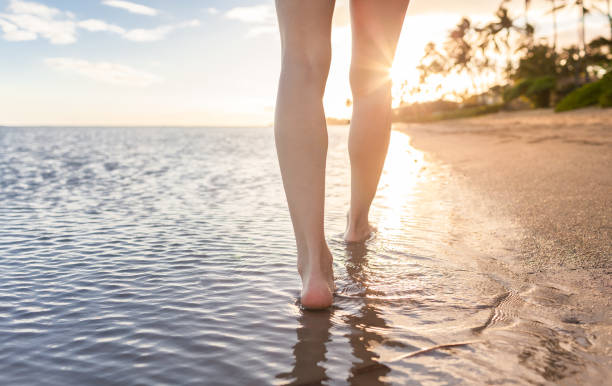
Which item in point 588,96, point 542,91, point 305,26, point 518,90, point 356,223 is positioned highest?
point 518,90

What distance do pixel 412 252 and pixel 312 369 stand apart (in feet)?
3.63

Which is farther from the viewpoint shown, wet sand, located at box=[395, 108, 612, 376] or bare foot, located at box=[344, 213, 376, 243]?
bare foot, located at box=[344, 213, 376, 243]

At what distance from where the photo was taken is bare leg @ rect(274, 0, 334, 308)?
1517 mm

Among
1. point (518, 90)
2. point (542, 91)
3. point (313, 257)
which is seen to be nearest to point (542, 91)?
point (542, 91)

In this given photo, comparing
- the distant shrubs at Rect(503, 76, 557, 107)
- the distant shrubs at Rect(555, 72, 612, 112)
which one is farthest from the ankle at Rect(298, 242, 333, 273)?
the distant shrubs at Rect(503, 76, 557, 107)

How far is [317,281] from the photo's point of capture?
1.48 meters

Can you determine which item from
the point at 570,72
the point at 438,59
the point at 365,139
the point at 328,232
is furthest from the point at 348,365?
the point at 438,59

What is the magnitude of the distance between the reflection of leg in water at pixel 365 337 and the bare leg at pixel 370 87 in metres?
0.50

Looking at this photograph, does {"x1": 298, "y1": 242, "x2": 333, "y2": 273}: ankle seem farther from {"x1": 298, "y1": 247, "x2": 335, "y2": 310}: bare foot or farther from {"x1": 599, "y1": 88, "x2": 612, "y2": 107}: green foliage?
{"x1": 599, "y1": 88, "x2": 612, "y2": 107}: green foliage

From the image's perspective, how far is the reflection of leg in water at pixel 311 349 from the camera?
1.06m

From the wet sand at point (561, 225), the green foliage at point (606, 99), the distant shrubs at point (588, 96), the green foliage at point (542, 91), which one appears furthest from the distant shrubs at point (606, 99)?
the green foliage at point (542, 91)

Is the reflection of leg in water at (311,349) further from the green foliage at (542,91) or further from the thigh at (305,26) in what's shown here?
the green foliage at (542,91)

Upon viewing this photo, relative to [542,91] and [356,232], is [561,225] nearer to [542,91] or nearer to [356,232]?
[356,232]

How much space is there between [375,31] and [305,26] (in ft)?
1.91
